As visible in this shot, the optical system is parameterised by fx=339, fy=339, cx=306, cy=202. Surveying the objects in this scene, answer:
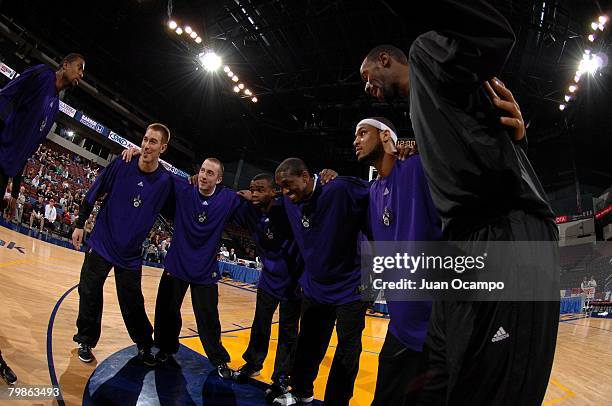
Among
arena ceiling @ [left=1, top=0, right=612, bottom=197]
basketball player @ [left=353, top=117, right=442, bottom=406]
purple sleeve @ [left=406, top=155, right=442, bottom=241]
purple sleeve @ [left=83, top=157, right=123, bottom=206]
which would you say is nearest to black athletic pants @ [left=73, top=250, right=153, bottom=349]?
purple sleeve @ [left=83, top=157, right=123, bottom=206]

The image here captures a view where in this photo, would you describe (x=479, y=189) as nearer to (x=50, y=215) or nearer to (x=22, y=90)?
(x=22, y=90)

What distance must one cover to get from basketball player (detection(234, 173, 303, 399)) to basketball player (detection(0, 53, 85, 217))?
201 cm

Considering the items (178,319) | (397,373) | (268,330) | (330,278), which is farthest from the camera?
(268,330)

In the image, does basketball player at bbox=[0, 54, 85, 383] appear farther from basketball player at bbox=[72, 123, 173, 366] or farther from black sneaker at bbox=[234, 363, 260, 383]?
black sneaker at bbox=[234, 363, 260, 383]

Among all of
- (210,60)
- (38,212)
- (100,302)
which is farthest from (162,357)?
(210,60)

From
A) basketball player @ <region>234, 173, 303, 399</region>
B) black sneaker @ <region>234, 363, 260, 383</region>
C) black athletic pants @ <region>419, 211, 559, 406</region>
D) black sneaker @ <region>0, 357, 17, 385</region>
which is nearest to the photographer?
black athletic pants @ <region>419, 211, 559, 406</region>

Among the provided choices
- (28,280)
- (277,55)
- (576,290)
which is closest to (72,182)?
(277,55)

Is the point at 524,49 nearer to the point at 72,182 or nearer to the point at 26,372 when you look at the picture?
the point at 26,372

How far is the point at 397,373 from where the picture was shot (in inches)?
66.4

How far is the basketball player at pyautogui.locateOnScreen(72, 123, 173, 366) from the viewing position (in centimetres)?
334

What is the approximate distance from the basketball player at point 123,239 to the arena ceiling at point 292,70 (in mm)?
2044

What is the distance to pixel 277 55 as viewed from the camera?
53.0 ft

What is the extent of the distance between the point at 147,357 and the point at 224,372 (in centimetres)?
79

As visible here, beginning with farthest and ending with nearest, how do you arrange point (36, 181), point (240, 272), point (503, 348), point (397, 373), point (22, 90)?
point (36, 181) → point (240, 272) → point (22, 90) → point (397, 373) → point (503, 348)
